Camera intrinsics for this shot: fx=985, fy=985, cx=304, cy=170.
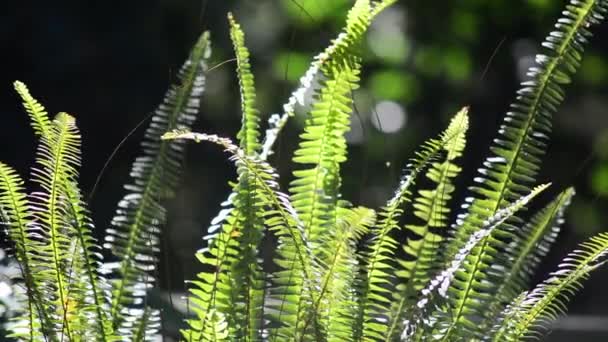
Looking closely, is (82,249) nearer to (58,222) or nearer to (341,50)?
(58,222)

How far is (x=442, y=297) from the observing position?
0.62 meters

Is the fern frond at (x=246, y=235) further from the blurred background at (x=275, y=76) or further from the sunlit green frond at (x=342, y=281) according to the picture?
the blurred background at (x=275, y=76)

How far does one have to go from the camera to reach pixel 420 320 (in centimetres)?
62

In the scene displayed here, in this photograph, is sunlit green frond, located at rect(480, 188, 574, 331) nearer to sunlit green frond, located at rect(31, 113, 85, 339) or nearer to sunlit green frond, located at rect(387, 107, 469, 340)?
sunlit green frond, located at rect(387, 107, 469, 340)

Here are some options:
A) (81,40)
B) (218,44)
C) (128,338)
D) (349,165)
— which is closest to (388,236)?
(128,338)

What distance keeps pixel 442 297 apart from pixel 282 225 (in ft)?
0.37

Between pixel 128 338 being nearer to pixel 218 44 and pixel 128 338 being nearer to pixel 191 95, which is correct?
pixel 191 95

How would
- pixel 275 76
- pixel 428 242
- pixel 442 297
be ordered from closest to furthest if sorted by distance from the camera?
pixel 442 297, pixel 428 242, pixel 275 76

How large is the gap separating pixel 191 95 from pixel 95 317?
7.7 inches

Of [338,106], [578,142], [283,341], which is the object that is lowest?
[578,142]

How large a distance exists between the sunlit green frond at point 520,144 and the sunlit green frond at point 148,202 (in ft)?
0.75

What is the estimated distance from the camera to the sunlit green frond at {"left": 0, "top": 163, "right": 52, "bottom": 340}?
0.65m

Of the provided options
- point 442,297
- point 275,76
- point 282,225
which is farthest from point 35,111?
point 275,76

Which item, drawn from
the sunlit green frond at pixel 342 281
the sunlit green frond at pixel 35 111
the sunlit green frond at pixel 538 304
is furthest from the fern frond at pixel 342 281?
the sunlit green frond at pixel 35 111
